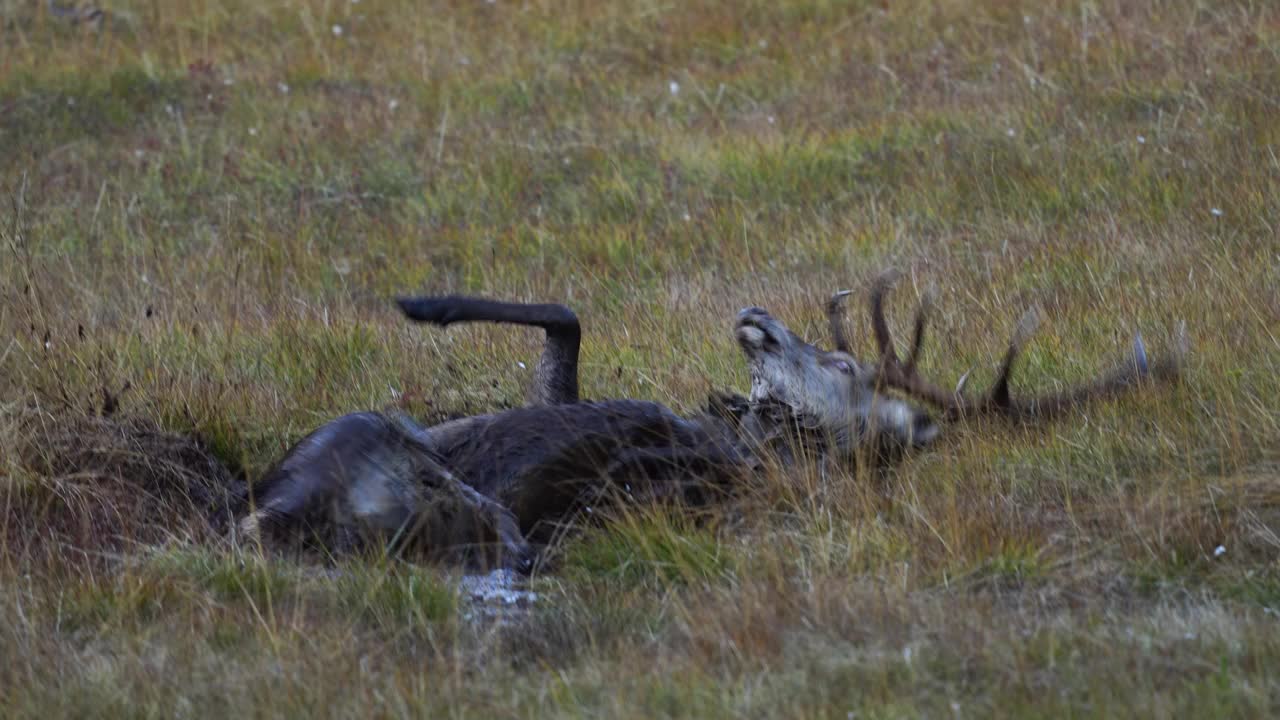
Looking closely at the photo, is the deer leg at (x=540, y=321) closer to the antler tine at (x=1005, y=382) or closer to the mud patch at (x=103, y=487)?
the mud patch at (x=103, y=487)

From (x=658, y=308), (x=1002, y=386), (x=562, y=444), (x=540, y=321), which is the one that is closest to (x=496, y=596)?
(x=562, y=444)

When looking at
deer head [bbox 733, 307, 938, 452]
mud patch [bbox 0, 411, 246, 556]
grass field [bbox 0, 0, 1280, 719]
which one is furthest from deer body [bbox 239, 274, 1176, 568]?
mud patch [bbox 0, 411, 246, 556]

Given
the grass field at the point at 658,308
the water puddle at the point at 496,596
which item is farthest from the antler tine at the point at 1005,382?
the water puddle at the point at 496,596

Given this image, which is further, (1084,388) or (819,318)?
(819,318)

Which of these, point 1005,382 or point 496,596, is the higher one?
point 1005,382

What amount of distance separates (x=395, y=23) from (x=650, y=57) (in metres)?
2.16

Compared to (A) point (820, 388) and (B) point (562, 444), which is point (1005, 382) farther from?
(B) point (562, 444)

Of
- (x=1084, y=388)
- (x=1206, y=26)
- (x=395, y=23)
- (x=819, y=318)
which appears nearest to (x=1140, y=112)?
(x=1206, y=26)

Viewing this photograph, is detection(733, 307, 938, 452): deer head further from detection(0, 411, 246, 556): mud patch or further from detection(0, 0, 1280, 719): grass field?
detection(0, 411, 246, 556): mud patch

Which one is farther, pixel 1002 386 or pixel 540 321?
pixel 540 321

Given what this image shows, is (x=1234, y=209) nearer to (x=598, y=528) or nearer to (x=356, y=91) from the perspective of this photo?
(x=598, y=528)

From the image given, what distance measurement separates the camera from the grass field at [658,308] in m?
3.45

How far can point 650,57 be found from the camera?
10555mm

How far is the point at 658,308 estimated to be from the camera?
21.8ft
